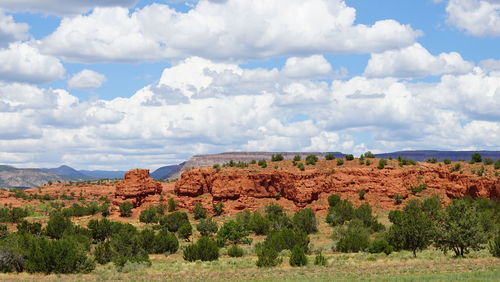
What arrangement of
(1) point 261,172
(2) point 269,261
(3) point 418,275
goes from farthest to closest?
(1) point 261,172
(2) point 269,261
(3) point 418,275

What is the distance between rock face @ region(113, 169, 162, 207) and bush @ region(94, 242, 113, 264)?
34.6m

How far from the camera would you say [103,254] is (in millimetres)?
43469

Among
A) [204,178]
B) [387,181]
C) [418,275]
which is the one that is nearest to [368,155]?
[387,181]

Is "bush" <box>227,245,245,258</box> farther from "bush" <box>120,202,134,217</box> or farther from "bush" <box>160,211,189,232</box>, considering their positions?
"bush" <box>120,202,134,217</box>

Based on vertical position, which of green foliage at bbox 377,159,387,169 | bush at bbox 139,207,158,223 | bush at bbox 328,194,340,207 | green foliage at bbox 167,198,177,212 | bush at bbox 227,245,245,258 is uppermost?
green foliage at bbox 377,159,387,169

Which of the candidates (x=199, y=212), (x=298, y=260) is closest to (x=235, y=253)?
(x=298, y=260)

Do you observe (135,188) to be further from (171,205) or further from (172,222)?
(172,222)

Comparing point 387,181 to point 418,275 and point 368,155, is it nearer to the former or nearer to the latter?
point 368,155

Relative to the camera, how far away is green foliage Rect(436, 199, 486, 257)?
39.6 meters

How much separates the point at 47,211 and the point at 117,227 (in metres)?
31.7

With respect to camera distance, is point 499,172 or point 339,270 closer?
point 339,270

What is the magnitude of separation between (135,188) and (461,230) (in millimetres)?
48504

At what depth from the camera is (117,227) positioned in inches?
2243

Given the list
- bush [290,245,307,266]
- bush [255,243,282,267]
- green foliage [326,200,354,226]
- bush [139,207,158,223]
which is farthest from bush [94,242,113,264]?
green foliage [326,200,354,226]
